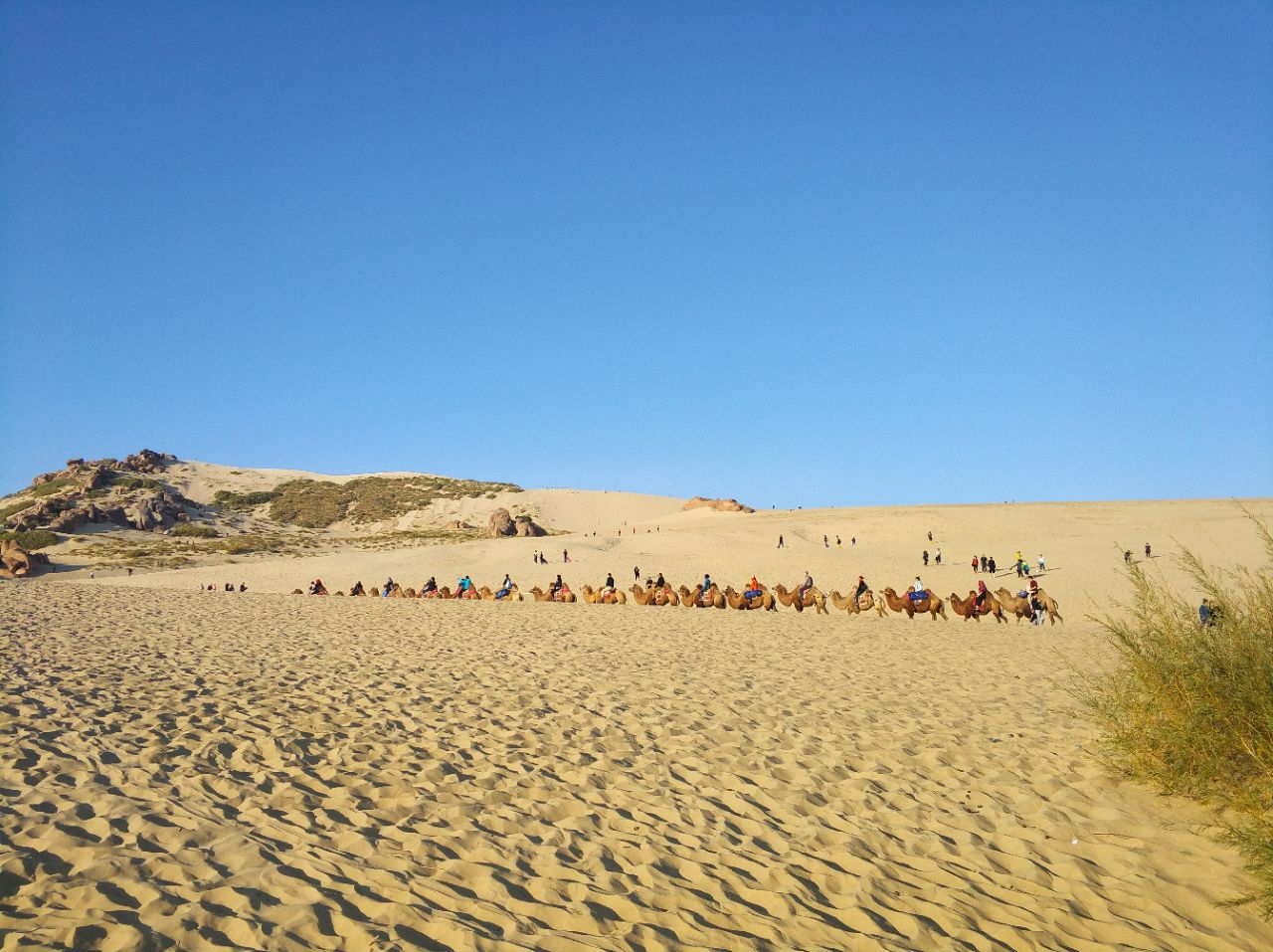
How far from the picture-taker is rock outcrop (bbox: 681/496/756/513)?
93.9m

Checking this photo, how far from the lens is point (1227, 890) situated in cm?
553

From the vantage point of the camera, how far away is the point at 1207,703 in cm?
692

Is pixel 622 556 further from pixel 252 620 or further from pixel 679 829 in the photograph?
pixel 679 829

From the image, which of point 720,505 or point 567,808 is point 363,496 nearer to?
point 720,505

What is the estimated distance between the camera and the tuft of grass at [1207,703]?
665 cm

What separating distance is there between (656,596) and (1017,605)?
12.7m

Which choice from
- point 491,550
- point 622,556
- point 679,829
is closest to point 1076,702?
point 679,829

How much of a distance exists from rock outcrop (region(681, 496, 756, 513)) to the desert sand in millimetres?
78375

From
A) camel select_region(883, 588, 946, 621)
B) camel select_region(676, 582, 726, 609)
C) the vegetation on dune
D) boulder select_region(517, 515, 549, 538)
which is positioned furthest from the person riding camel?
the vegetation on dune

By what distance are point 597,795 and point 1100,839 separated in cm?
405

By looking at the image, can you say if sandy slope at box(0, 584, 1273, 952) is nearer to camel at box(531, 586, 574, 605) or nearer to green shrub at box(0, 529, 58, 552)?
camel at box(531, 586, 574, 605)

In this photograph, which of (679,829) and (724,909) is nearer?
(724,909)

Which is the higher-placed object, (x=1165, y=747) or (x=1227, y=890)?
(x=1165, y=747)

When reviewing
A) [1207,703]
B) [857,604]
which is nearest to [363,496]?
[857,604]
